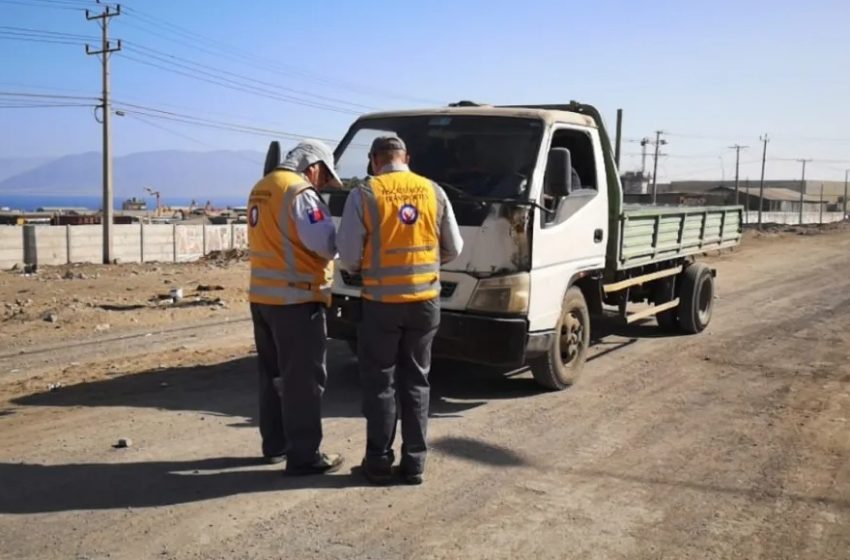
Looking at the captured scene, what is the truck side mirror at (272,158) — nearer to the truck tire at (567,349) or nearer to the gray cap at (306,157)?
the gray cap at (306,157)

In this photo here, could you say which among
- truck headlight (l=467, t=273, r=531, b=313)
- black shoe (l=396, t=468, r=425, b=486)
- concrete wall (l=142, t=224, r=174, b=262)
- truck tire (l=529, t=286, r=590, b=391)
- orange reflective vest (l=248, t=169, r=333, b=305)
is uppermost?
orange reflective vest (l=248, t=169, r=333, b=305)

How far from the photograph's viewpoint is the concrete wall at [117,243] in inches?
1171

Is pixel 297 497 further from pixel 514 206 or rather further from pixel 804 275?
pixel 804 275

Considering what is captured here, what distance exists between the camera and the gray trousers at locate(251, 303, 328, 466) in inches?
173

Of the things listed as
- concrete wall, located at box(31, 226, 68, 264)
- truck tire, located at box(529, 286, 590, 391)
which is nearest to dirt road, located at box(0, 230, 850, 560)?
truck tire, located at box(529, 286, 590, 391)

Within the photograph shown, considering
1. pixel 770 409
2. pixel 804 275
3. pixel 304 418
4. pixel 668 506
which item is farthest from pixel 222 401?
pixel 804 275

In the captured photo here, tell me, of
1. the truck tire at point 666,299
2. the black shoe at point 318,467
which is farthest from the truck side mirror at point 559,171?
the truck tire at point 666,299

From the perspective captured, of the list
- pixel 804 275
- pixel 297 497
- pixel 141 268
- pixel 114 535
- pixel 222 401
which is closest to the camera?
pixel 114 535

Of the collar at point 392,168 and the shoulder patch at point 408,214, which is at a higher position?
the collar at point 392,168

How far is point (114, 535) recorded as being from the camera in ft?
12.4

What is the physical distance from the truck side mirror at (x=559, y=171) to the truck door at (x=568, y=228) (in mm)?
78

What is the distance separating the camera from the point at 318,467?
15.2 ft

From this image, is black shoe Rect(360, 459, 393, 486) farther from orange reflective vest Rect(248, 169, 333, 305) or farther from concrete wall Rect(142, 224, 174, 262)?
concrete wall Rect(142, 224, 174, 262)

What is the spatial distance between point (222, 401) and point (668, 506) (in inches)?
142
